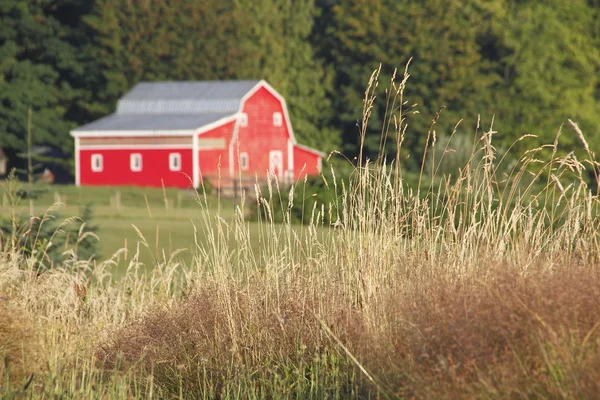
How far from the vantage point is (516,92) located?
→ 57.0m

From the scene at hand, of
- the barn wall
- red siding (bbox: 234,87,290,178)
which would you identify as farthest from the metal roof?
red siding (bbox: 234,87,290,178)

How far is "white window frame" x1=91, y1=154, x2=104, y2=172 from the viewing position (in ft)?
163

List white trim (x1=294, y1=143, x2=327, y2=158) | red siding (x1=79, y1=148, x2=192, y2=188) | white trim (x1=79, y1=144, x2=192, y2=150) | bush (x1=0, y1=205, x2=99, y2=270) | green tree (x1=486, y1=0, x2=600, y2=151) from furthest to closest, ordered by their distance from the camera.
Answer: green tree (x1=486, y1=0, x2=600, y2=151)
white trim (x1=294, y1=143, x2=327, y2=158)
red siding (x1=79, y1=148, x2=192, y2=188)
white trim (x1=79, y1=144, x2=192, y2=150)
bush (x1=0, y1=205, x2=99, y2=270)

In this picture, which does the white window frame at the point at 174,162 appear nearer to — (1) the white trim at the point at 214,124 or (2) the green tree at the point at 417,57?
(1) the white trim at the point at 214,124

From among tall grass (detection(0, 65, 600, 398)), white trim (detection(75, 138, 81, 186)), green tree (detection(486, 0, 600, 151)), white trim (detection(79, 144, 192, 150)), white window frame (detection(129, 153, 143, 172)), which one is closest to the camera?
tall grass (detection(0, 65, 600, 398))

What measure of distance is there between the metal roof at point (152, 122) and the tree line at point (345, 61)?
482cm

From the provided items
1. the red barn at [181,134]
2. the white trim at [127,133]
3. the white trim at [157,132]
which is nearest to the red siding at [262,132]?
the red barn at [181,134]

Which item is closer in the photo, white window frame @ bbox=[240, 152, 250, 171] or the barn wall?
the barn wall

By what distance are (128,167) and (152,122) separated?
2219 mm

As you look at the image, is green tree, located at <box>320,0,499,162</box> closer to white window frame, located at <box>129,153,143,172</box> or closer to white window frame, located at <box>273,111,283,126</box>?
white window frame, located at <box>273,111,283,126</box>

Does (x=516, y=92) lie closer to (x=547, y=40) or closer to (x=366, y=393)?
(x=547, y=40)

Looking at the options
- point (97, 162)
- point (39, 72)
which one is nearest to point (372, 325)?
point (97, 162)

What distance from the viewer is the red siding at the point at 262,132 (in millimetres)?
52094

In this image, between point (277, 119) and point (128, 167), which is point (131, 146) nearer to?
point (128, 167)
